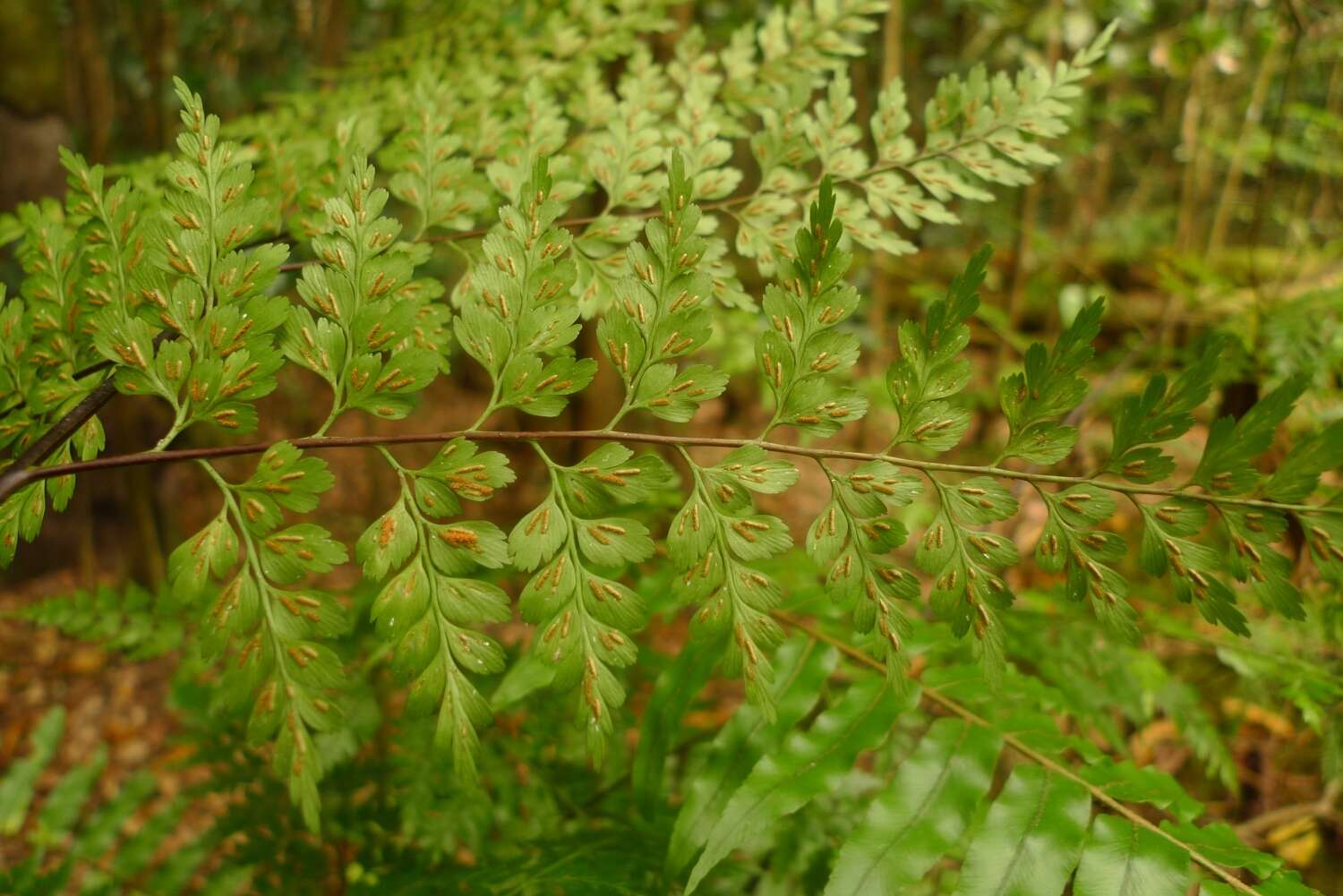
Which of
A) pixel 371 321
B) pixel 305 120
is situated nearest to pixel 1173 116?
pixel 305 120

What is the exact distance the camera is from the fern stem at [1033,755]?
3.20ft

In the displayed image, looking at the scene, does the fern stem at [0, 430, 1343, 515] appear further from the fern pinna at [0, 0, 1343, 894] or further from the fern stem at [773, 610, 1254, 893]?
the fern stem at [773, 610, 1254, 893]

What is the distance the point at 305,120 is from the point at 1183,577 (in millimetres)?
2104

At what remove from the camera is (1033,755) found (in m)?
1.12

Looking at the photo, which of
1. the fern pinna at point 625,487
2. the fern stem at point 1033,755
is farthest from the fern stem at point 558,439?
the fern stem at point 1033,755

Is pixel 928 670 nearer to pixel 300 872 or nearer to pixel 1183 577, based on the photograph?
pixel 1183 577

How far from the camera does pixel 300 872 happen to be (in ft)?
5.50

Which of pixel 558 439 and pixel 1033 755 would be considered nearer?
pixel 558 439

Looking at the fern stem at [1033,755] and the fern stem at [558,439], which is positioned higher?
the fern stem at [558,439]

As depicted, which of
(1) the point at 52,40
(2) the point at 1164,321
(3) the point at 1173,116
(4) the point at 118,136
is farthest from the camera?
(3) the point at 1173,116

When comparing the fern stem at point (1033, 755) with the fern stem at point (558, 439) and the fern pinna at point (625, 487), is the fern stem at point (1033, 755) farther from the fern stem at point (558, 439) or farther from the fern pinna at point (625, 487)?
the fern stem at point (558, 439)

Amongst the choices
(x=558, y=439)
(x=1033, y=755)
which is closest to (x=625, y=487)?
(x=558, y=439)

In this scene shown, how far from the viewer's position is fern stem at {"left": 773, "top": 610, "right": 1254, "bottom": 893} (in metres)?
0.97

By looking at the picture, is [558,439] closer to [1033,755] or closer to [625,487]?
[625,487]
